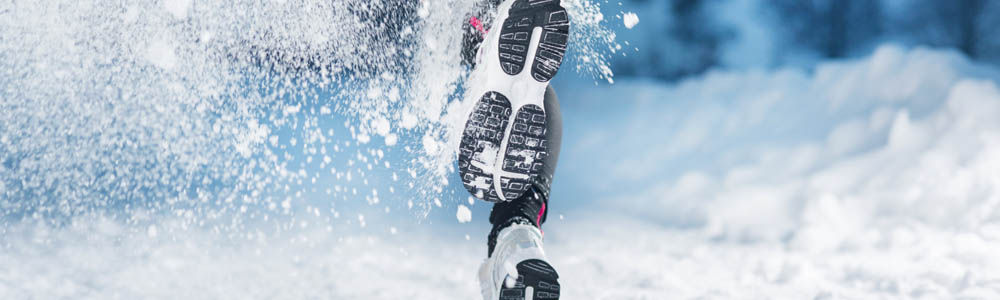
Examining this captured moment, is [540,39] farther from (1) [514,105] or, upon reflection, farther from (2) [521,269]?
→ (2) [521,269]

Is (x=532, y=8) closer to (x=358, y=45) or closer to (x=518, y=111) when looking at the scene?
(x=518, y=111)

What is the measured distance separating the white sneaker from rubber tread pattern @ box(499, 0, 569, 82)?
1.78 feet

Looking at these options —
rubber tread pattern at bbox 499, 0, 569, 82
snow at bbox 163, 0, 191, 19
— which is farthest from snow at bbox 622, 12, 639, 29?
snow at bbox 163, 0, 191, 19

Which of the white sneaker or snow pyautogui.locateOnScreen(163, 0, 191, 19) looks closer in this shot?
the white sneaker

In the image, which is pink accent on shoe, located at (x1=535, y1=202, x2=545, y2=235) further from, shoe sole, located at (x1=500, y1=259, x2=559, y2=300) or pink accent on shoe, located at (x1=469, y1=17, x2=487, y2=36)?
pink accent on shoe, located at (x1=469, y1=17, x2=487, y2=36)

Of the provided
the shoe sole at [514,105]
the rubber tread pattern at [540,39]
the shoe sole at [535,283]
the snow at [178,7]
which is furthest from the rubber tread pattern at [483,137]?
the snow at [178,7]

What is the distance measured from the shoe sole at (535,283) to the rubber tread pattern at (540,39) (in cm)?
65

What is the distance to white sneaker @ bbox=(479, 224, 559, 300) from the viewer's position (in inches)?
73.8

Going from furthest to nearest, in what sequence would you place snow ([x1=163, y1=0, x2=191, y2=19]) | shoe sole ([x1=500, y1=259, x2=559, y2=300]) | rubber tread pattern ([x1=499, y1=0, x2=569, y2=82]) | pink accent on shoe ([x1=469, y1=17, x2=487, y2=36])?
snow ([x1=163, y1=0, x2=191, y2=19])
pink accent on shoe ([x1=469, y1=17, x2=487, y2=36])
rubber tread pattern ([x1=499, y1=0, x2=569, y2=82])
shoe sole ([x1=500, y1=259, x2=559, y2=300])

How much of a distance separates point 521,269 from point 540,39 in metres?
0.76

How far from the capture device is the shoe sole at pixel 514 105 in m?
2.06

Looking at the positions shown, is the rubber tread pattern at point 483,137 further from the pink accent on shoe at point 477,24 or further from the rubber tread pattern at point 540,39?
the pink accent on shoe at point 477,24

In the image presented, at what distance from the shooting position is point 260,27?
3211mm

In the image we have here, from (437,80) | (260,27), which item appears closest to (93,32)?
(260,27)
